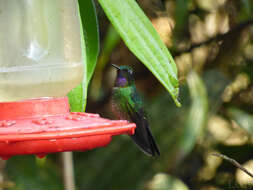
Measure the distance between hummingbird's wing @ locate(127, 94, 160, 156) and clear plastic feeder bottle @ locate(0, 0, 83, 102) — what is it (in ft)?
0.91

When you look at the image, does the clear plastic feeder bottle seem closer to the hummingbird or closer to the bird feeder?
the bird feeder

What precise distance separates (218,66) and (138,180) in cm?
97

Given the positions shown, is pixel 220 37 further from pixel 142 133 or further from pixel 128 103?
pixel 142 133

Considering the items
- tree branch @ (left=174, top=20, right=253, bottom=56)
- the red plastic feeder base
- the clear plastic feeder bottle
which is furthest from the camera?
tree branch @ (left=174, top=20, right=253, bottom=56)

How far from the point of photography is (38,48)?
63.1 inches

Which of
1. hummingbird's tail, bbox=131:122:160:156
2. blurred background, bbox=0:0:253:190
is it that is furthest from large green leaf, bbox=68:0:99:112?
blurred background, bbox=0:0:253:190

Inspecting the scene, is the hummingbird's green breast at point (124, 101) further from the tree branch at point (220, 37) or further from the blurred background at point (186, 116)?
the tree branch at point (220, 37)

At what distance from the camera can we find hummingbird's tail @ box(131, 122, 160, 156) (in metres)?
1.70

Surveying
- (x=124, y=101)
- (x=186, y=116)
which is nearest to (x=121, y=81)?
(x=124, y=101)

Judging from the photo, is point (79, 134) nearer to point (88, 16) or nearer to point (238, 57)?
point (88, 16)

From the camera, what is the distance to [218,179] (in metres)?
3.75

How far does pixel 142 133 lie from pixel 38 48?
43 cm

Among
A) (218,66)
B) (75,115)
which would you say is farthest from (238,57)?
(75,115)

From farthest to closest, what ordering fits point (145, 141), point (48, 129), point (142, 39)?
point (145, 141)
point (142, 39)
point (48, 129)
